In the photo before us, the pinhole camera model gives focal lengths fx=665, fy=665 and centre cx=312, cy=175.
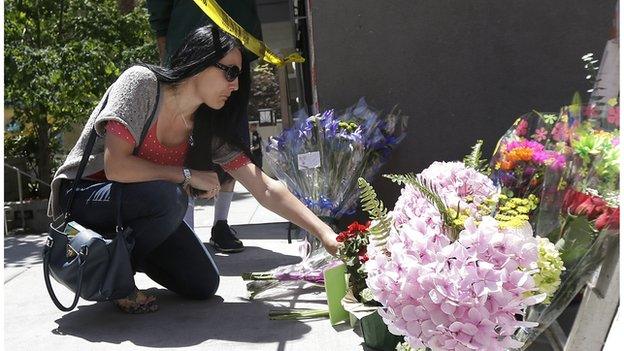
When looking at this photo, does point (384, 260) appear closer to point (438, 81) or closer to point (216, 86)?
point (216, 86)

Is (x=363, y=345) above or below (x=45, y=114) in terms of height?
below

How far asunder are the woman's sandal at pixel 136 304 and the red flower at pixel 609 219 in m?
2.19

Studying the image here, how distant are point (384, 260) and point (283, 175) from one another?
6.79 feet

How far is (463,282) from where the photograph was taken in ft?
4.74

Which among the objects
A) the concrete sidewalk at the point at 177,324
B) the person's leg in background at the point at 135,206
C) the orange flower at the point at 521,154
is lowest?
the concrete sidewalk at the point at 177,324

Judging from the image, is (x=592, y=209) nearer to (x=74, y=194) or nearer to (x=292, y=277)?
(x=292, y=277)

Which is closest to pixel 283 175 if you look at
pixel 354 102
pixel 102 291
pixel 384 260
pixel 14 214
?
pixel 354 102

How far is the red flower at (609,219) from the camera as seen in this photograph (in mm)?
1502

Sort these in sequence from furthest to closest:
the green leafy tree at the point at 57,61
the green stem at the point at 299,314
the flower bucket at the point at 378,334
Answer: the green leafy tree at the point at 57,61 < the green stem at the point at 299,314 < the flower bucket at the point at 378,334

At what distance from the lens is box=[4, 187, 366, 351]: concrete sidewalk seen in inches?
105

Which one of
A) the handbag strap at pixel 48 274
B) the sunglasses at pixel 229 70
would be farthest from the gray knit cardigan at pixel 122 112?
the sunglasses at pixel 229 70

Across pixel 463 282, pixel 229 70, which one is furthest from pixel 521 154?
pixel 229 70

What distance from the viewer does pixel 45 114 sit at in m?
8.62

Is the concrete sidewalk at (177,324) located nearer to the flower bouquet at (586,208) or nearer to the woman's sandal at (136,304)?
the woman's sandal at (136,304)
